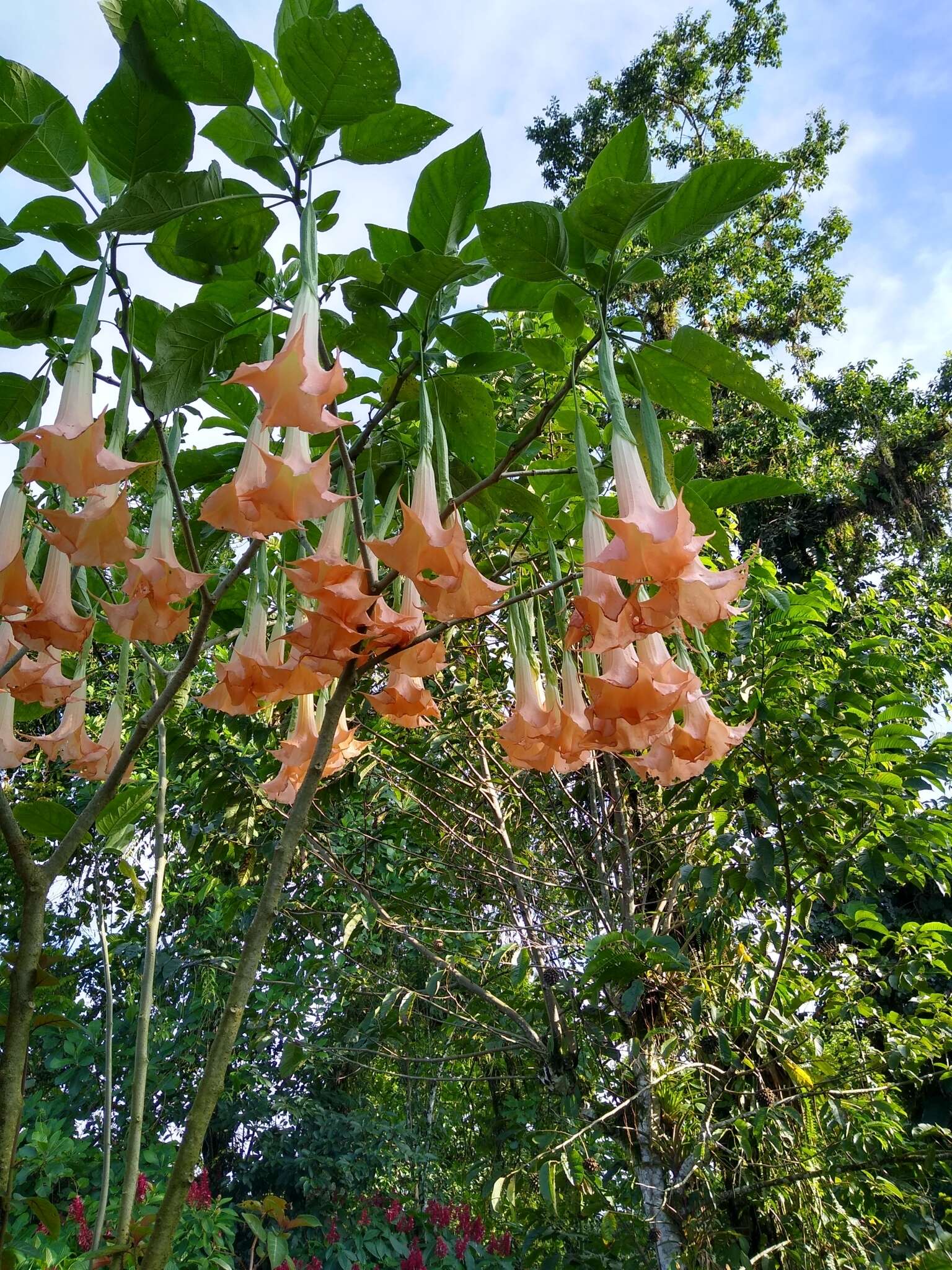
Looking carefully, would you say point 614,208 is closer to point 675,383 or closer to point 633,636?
point 675,383

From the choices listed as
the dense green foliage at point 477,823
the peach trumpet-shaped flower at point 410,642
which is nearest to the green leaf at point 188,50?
the dense green foliage at point 477,823

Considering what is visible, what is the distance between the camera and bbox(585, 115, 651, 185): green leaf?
0.81 meters

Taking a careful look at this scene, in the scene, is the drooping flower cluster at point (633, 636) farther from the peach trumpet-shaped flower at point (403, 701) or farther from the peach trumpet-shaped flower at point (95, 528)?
the peach trumpet-shaped flower at point (95, 528)

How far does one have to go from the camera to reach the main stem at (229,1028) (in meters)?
0.57

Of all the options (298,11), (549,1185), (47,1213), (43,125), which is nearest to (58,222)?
(43,125)

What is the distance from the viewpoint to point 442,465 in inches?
32.0

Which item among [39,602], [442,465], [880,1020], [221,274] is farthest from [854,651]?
[39,602]

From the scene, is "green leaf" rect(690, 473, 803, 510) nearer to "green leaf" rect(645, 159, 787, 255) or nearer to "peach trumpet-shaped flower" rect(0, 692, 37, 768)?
"green leaf" rect(645, 159, 787, 255)

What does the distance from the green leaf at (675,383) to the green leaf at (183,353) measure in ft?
1.47

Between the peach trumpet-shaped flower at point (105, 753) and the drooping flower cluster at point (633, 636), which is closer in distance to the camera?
the drooping flower cluster at point (633, 636)

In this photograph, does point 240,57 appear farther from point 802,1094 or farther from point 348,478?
point 802,1094

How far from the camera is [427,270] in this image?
837 mm

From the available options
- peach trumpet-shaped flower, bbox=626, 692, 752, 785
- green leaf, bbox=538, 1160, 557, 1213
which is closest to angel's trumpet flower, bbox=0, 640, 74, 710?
peach trumpet-shaped flower, bbox=626, 692, 752, 785

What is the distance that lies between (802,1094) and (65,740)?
178 cm
